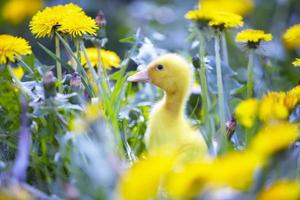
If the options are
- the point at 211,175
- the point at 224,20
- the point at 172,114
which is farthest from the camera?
the point at 224,20

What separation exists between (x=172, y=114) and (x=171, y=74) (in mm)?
93

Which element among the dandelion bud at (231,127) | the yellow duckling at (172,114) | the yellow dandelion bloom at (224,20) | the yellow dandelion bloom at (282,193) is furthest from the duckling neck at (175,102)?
the yellow dandelion bloom at (282,193)

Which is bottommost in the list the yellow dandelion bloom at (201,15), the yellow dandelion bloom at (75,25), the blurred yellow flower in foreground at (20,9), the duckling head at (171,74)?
the duckling head at (171,74)

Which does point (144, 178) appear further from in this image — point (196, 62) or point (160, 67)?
point (196, 62)

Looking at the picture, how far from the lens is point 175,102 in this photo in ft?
5.04

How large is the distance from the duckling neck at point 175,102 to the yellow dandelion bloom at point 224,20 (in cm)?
22

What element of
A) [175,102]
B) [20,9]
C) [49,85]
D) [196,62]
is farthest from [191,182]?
[20,9]

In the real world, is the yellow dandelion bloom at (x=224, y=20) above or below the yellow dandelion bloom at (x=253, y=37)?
above

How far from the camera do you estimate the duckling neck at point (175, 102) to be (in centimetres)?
153

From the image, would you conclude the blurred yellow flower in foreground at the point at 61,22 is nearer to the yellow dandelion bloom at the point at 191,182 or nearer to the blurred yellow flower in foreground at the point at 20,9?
the yellow dandelion bloom at the point at 191,182

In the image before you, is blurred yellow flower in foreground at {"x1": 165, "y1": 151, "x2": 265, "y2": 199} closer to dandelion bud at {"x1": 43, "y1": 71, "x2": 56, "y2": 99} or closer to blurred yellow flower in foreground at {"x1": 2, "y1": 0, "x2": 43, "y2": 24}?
dandelion bud at {"x1": 43, "y1": 71, "x2": 56, "y2": 99}

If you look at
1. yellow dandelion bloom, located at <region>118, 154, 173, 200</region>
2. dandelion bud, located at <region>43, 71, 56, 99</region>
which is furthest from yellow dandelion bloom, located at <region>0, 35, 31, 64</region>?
yellow dandelion bloom, located at <region>118, 154, 173, 200</region>

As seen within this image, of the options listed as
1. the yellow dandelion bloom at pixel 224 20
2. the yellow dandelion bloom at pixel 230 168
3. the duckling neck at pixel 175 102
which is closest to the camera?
the yellow dandelion bloom at pixel 230 168

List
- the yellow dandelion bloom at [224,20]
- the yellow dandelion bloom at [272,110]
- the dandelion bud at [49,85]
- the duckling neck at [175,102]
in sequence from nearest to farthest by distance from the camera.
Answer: the yellow dandelion bloom at [272,110], the dandelion bud at [49,85], the duckling neck at [175,102], the yellow dandelion bloom at [224,20]
